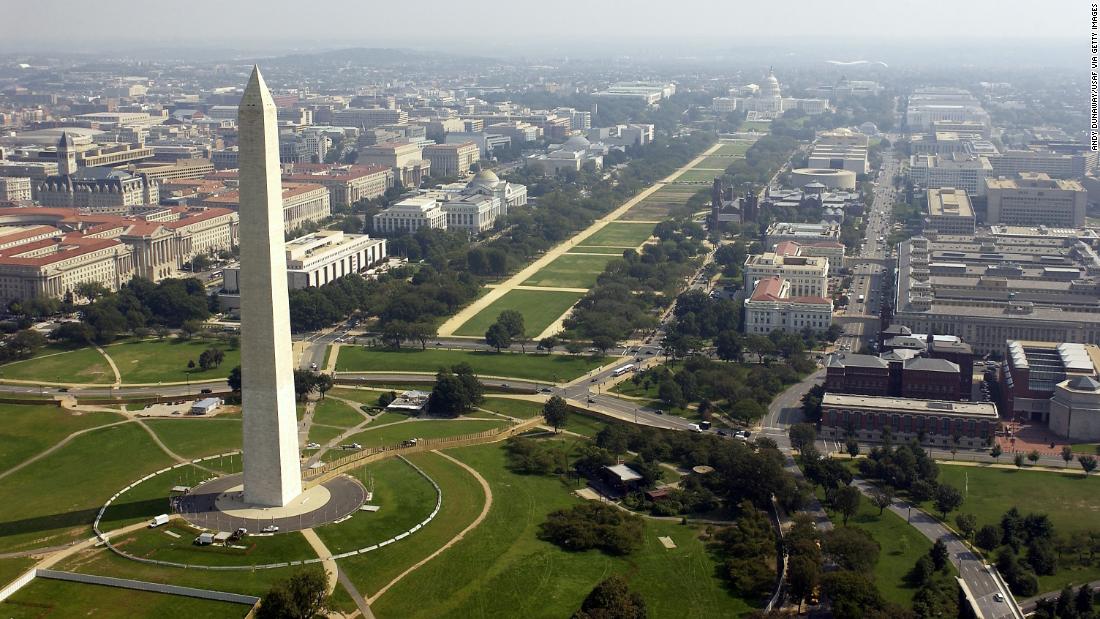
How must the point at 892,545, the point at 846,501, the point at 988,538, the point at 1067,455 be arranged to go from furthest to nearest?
the point at 1067,455
the point at 846,501
the point at 892,545
the point at 988,538

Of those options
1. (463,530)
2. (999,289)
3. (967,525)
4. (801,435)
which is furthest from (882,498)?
(999,289)

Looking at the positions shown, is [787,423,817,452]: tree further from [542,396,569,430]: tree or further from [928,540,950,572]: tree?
[928,540,950,572]: tree

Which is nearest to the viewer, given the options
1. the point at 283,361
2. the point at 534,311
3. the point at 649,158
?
the point at 283,361

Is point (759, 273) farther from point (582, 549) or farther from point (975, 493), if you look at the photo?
point (582, 549)

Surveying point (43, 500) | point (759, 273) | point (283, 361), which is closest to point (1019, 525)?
point (283, 361)

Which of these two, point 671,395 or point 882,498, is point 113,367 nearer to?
point 671,395

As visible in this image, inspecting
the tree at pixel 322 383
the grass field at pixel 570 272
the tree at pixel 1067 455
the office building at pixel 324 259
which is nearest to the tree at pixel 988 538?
the tree at pixel 1067 455

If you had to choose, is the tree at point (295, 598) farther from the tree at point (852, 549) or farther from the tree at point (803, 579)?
the tree at point (852, 549)
